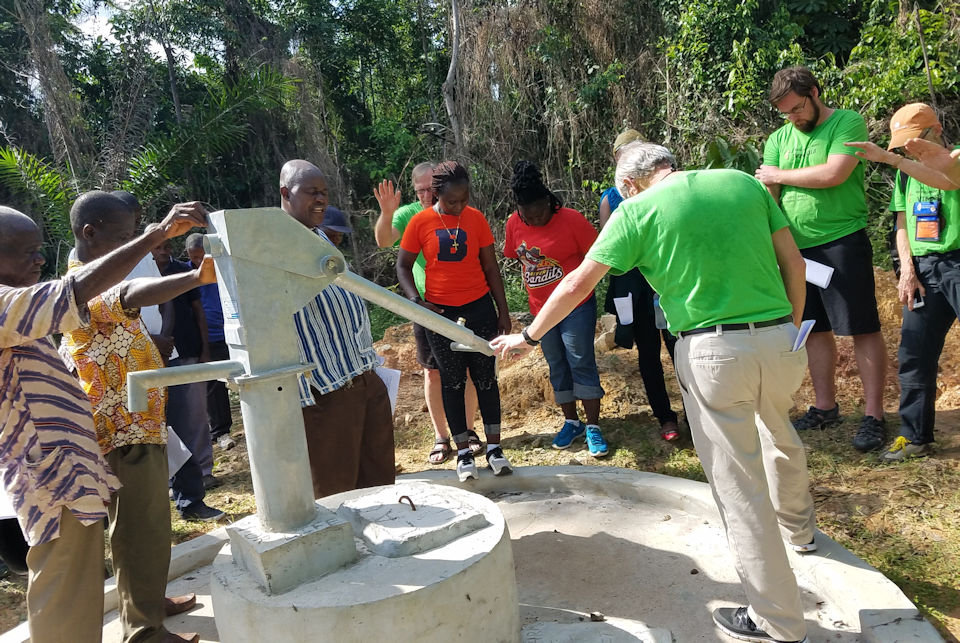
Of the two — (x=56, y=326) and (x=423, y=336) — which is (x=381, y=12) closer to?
(x=423, y=336)

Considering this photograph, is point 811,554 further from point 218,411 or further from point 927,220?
point 218,411

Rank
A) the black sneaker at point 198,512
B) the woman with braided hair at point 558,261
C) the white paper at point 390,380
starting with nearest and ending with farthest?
1. the white paper at point 390,380
2. the black sneaker at point 198,512
3. the woman with braided hair at point 558,261

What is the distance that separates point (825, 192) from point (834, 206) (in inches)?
3.7

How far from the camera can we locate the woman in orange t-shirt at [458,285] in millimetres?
4164

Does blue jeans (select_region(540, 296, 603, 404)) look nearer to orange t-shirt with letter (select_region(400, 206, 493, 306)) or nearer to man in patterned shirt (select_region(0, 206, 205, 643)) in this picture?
orange t-shirt with letter (select_region(400, 206, 493, 306))

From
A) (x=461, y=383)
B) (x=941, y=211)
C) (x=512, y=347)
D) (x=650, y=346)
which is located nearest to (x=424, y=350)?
(x=461, y=383)

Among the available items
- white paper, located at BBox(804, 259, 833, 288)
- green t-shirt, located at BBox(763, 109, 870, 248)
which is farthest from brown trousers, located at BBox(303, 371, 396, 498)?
green t-shirt, located at BBox(763, 109, 870, 248)

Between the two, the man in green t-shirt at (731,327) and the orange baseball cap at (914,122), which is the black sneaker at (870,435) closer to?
the orange baseball cap at (914,122)

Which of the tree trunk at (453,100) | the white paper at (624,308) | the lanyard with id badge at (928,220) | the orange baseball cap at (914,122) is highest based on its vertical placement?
the tree trunk at (453,100)

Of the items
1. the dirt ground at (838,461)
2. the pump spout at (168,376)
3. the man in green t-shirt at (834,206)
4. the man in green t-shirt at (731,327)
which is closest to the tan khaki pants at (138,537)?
the pump spout at (168,376)

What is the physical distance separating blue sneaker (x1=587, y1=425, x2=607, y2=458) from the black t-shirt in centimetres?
273

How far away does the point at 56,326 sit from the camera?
6.37ft

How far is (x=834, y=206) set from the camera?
3.93 m

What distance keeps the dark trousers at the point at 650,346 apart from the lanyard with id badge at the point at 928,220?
145cm
